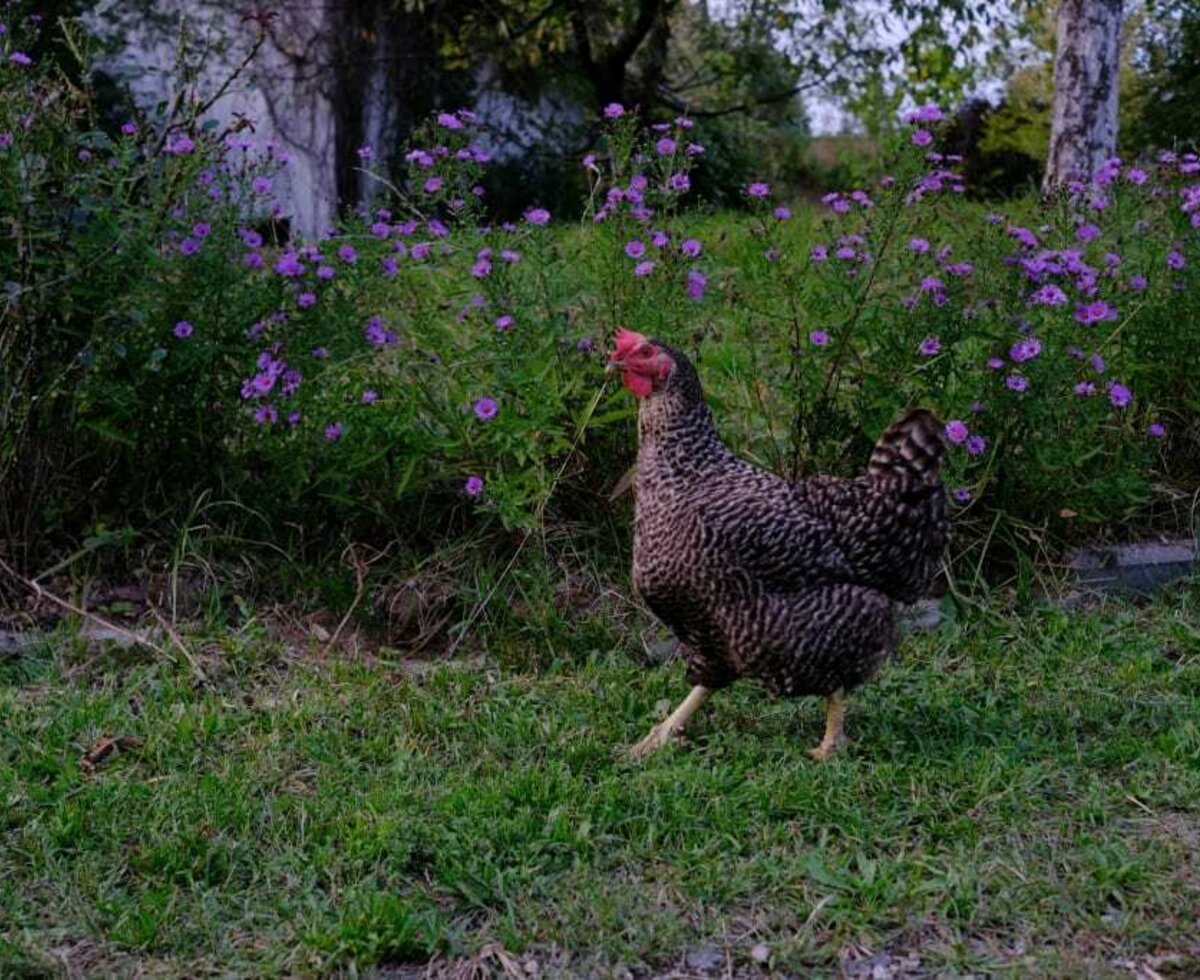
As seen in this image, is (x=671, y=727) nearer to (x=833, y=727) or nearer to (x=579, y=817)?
(x=833, y=727)

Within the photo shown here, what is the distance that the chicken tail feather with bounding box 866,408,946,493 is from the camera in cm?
394

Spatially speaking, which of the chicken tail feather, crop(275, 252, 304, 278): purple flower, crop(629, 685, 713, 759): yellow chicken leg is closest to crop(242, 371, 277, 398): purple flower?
crop(275, 252, 304, 278): purple flower

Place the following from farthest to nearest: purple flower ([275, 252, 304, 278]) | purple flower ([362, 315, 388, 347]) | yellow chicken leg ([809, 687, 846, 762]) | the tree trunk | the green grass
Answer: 1. the tree trunk
2. purple flower ([362, 315, 388, 347])
3. purple flower ([275, 252, 304, 278])
4. yellow chicken leg ([809, 687, 846, 762])
5. the green grass

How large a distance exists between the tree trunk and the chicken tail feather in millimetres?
5091

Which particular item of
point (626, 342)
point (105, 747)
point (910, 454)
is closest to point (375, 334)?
point (626, 342)

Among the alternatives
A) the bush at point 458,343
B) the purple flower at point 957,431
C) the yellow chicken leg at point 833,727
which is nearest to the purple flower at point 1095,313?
the bush at point 458,343

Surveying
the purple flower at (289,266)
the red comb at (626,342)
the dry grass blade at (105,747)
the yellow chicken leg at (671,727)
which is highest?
Result: the purple flower at (289,266)

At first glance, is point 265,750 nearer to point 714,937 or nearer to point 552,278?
point 714,937

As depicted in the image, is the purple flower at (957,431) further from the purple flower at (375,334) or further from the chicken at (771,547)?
the purple flower at (375,334)

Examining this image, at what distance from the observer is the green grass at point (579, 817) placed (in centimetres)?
313

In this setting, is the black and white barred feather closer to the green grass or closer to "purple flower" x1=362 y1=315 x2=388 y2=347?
the green grass

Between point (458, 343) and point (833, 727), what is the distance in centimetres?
192

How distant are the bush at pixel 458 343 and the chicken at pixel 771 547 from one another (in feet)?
2.60

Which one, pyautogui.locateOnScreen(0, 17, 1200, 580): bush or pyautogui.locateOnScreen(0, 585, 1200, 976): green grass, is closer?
pyautogui.locateOnScreen(0, 585, 1200, 976): green grass
